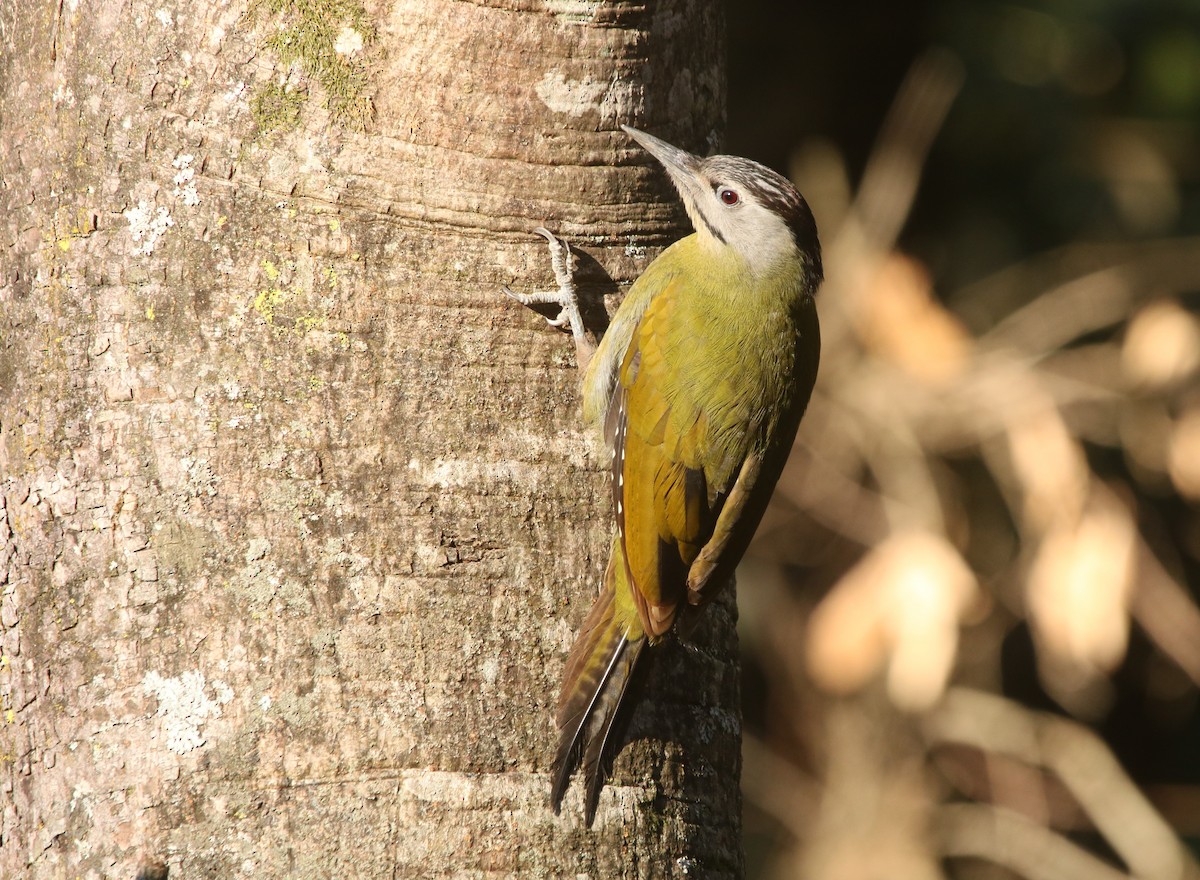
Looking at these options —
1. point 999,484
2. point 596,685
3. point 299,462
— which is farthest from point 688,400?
point 999,484

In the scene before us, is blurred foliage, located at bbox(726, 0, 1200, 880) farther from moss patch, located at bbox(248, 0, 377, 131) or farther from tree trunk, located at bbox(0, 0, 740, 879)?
moss patch, located at bbox(248, 0, 377, 131)

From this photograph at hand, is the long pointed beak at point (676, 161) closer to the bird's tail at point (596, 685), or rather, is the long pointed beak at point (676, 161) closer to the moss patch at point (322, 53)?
the moss patch at point (322, 53)

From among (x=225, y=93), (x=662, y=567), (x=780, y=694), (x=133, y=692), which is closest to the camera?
(x=133, y=692)

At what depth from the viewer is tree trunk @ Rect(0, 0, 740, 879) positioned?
1956 mm

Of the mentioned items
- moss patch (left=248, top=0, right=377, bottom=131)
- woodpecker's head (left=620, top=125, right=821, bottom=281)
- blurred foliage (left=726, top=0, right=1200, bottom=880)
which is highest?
blurred foliage (left=726, top=0, right=1200, bottom=880)

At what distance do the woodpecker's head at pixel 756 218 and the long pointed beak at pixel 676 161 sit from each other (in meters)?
0.16

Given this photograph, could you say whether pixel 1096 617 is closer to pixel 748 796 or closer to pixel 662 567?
pixel 748 796

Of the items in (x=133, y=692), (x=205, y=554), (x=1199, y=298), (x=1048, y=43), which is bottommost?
(x=133, y=692)

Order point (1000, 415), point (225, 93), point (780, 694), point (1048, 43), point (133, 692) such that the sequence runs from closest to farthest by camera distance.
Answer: point (133, 692), point (225, 93), point (1000, 415), point (1048, 43), point (780, 694)

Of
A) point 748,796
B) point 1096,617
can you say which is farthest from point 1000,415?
point 748,796

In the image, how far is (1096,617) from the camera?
17.2ft

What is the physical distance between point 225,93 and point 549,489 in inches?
33.4

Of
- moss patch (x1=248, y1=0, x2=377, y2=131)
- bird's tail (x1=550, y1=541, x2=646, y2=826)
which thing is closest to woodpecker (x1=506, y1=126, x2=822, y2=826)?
bird's tail (x1=550, y1=541, x2=646, y2=826)

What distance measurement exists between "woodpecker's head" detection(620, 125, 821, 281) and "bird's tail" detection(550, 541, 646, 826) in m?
1.00
